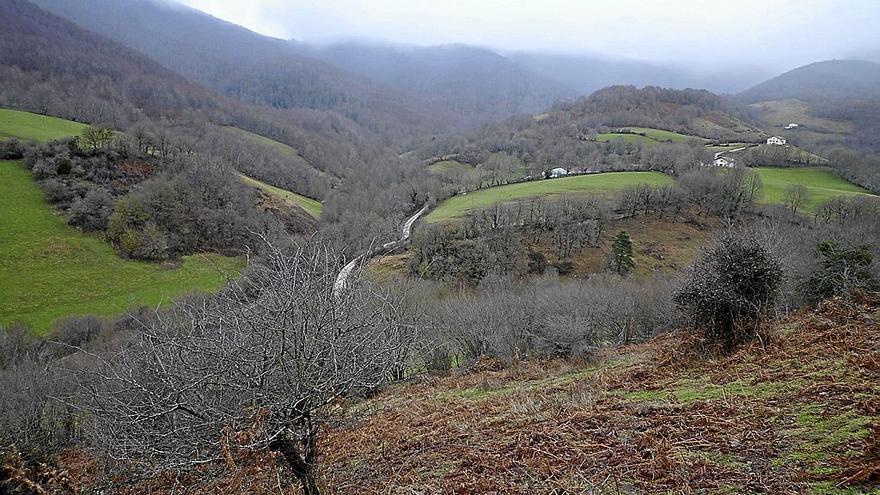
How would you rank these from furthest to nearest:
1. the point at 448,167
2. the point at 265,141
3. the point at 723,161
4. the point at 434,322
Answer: the point at 265,141, the point at 448,167, the point at 723,161, the point at 434,322

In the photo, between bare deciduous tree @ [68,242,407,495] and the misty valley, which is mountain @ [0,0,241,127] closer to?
the misty valley

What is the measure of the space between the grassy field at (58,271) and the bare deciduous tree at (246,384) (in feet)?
121

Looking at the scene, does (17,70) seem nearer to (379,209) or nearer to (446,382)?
(379,209)

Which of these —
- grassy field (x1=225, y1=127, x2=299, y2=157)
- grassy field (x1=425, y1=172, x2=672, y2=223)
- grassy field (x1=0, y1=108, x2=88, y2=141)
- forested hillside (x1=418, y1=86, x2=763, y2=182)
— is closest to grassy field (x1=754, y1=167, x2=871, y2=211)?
forested hillside (x1=418, y1=86, x2=763, y2=182)

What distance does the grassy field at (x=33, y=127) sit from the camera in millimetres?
65925

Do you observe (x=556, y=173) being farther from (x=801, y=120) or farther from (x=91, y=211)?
(x=801, y=120)

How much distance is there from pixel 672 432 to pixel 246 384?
492 cm

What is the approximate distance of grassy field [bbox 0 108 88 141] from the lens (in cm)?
6593

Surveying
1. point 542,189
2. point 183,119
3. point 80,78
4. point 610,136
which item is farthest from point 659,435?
point 80,78

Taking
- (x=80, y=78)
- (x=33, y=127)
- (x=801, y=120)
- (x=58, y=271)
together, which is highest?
(x=801, y=120)

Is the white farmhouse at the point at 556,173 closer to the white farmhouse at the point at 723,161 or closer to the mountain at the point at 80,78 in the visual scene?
the white farmhouse at the point at 723,161

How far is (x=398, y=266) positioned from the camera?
5291cm

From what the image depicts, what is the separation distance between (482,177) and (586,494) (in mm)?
88317

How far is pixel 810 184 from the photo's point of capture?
3000 inches
